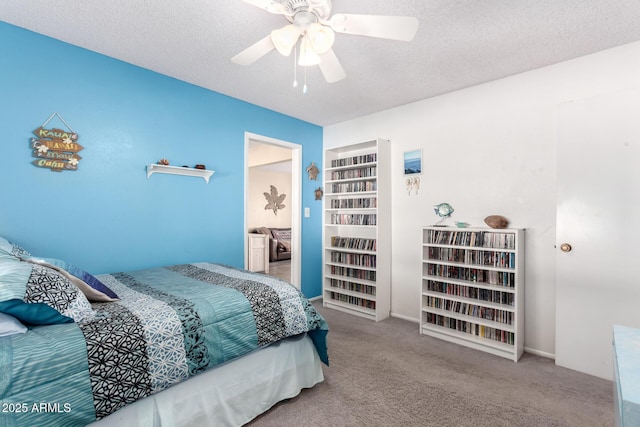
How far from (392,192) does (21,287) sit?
3.23m

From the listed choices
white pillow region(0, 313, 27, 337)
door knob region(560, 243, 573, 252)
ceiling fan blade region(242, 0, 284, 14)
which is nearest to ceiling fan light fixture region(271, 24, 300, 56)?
ceiling fan blade region(242, 0, 284, 14)

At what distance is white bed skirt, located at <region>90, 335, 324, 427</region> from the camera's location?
4.53 feet

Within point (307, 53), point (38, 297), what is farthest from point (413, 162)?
point (38, 297)

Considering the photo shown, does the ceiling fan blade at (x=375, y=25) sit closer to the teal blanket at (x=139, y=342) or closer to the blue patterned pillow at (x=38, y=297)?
the teal blanket at (x=139, y=342)

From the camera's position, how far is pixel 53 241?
2242mm

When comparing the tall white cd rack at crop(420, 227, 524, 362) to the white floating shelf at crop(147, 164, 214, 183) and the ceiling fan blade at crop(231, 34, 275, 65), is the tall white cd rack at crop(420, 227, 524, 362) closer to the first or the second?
the ceiling fan blade at crop(231, 34, 275, 65)

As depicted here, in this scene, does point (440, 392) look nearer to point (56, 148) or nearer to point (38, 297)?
point (38, 297)

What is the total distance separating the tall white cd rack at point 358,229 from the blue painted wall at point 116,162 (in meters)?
1.21

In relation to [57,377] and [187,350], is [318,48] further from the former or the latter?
[57,377]

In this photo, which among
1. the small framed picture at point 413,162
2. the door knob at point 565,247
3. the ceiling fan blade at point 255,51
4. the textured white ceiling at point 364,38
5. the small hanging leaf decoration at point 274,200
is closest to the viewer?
the ceiling fan blade at point 255,51

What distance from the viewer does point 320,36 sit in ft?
5.36

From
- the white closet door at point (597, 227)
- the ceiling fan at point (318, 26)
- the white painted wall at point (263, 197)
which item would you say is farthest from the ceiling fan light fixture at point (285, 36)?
the white painted wall at point (263, 197)

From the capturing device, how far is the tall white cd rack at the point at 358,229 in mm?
3488

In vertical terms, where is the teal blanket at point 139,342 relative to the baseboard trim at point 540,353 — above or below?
above
